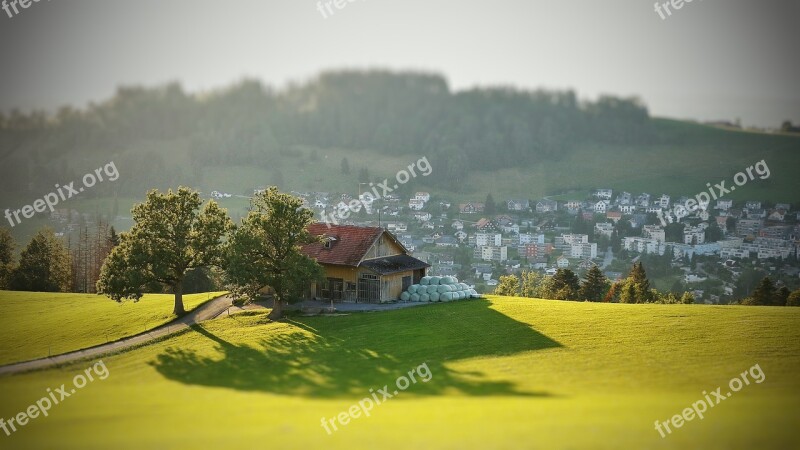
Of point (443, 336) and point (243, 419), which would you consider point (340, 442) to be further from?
point (443, 336)

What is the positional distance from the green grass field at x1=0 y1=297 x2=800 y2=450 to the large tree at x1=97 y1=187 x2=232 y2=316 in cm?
585

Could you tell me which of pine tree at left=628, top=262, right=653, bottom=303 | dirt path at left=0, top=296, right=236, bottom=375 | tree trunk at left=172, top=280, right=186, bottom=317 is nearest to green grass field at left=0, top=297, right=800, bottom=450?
dirt path at left=0, top=296, right=236, bottom=375

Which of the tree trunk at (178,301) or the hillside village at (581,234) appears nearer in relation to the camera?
the tree trunk at (178,301)

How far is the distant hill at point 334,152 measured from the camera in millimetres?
147000

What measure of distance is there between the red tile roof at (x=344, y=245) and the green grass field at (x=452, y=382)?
21.0 ft

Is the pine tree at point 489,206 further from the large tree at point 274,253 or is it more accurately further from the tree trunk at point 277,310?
the tree trunk at point 277,310

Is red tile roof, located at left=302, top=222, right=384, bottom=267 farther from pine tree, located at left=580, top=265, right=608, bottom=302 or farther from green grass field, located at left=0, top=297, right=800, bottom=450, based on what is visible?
pine tree, located at left=580, top=265, right=608, bottom=302

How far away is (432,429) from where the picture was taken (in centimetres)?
2192

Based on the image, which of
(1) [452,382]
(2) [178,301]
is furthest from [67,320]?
(1) [452,382]

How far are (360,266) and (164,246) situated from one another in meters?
15.3

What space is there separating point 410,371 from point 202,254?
2440 centimetres

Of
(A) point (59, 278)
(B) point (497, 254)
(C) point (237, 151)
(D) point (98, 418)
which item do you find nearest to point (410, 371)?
(D) point (98, 418)

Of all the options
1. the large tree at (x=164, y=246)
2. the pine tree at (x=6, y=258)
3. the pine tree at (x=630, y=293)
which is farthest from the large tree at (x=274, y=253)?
the pine tree at (x=6, y=258)

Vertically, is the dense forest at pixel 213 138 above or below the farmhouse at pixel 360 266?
above
